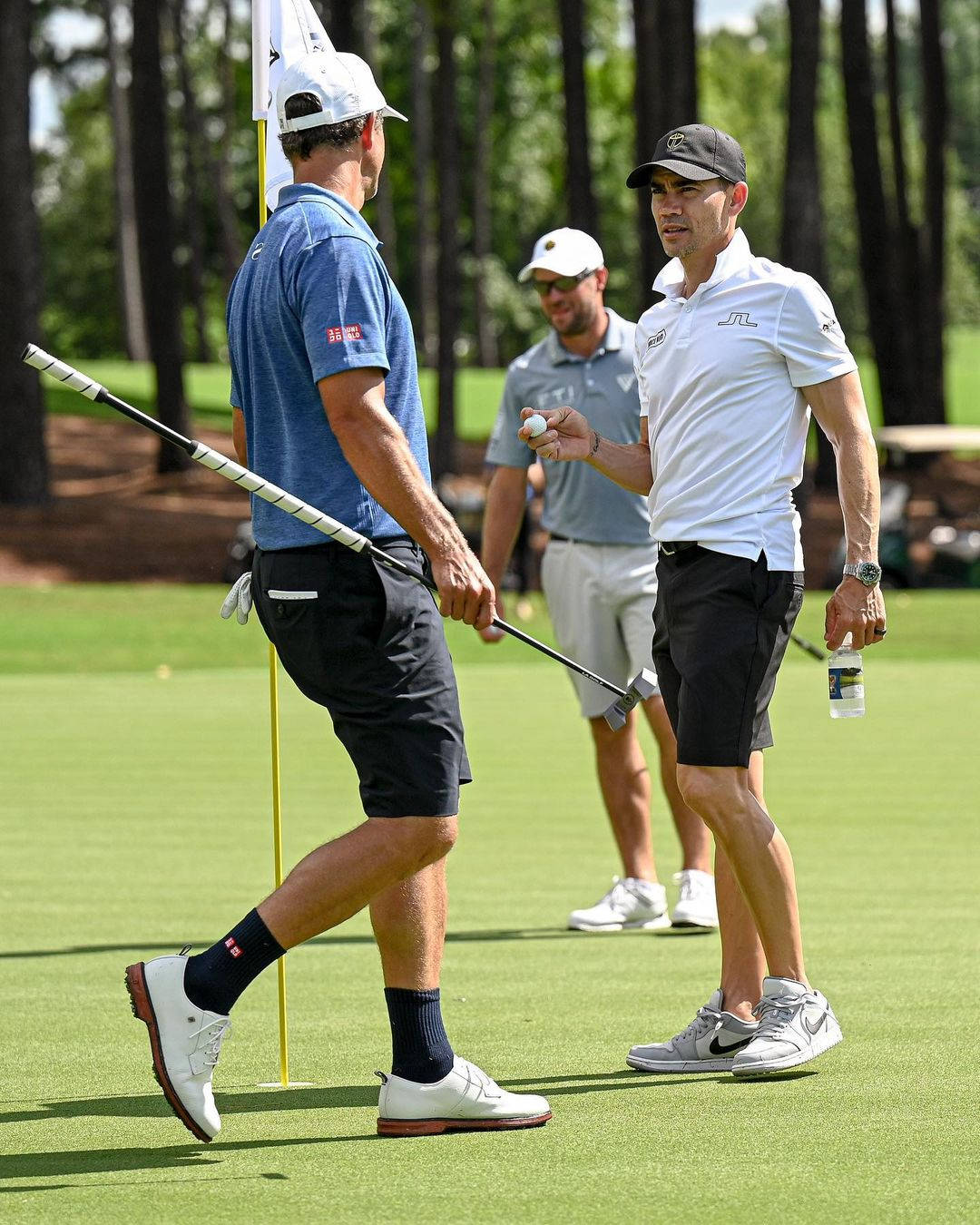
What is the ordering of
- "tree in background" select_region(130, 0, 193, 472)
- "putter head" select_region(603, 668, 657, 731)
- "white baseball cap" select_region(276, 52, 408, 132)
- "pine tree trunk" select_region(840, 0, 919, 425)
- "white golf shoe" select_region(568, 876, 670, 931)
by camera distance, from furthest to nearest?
"pine tree trunk" select_region(840, 0, 919, 425)
"tree in background" select_region(130, 0, 193, 472)
"white golf shoe" select_region(568, 876, 670, 931)
"putter head" select_region(603, 668, 657, 731)
"white baseball cap" select_region(276, 52, 408, 132)

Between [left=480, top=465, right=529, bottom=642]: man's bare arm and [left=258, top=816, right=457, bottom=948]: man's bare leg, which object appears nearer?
[left=258, top=816, right=457, bottom=948]: man's bare leg

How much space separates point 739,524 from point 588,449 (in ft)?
1.91

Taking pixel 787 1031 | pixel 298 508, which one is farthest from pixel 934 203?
pixel 298 508

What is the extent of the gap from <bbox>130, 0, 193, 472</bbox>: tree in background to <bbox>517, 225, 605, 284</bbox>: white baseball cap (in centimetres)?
2650

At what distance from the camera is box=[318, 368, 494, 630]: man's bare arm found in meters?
4.54

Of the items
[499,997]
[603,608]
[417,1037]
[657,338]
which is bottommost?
[499,997]

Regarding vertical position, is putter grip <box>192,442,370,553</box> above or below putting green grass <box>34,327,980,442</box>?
above

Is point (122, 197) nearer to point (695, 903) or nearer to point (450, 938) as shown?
point (695, 903)

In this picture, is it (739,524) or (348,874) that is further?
(739,524)

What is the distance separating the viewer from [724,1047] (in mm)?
5375

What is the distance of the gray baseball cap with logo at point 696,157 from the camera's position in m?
5.39

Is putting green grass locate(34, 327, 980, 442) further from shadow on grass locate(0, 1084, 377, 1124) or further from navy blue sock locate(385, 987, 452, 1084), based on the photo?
navy blue sock locate(385, 987, 452, 1084)

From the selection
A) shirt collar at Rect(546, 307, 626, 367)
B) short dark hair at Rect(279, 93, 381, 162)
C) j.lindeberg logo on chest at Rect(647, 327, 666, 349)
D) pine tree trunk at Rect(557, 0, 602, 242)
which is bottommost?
shirt collar at Rect(546, 307, 626, 367)

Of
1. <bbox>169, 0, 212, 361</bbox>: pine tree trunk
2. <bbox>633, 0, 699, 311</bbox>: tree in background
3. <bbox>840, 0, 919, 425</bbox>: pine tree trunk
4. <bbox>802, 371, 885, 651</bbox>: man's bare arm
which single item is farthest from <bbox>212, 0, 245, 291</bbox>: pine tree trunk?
<bbox>802, 371, 885, 651</bbox>: man's bare arm
